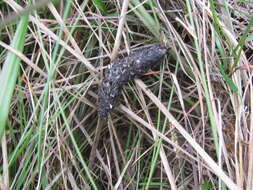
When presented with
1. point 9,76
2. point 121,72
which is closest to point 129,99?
point 121,72

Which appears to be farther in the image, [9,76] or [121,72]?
[121,72]

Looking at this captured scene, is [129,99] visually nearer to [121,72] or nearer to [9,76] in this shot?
[121,72]

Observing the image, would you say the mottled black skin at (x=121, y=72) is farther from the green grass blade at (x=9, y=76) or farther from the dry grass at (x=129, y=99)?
the green grass blade at (x=9, y=76)

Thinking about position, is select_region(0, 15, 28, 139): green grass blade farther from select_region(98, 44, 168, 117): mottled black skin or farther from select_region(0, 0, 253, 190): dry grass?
select_region(98, 44, 168, 117): mottled black skin

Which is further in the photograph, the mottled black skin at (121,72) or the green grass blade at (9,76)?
the mottled black skin at (121,72)

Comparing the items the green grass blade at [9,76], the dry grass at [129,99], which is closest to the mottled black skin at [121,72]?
the dry grass at [129,99]

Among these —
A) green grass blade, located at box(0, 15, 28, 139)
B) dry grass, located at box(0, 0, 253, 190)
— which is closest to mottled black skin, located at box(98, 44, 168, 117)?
dry grass, located at box(0, 0, 253, 190)
